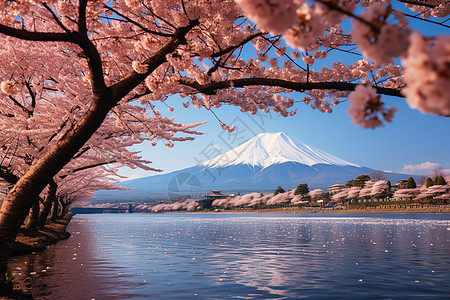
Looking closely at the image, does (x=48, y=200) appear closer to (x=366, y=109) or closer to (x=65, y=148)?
(x=65, y=148)

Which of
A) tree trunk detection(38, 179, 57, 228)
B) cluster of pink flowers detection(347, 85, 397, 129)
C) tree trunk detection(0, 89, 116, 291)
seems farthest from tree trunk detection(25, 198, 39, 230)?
cluster of pink flowers detection(347, 85, 397, 129)

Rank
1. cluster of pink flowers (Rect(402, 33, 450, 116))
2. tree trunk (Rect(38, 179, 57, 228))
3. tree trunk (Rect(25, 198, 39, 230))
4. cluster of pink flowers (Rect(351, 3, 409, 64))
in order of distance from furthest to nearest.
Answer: tree trunk (Rect(25, 198, 39, 230)) → tree trunk (Rect(38, 179, 57, 228)) → cluster of pink flowers (Rect(351, 3, 409, 64)) → cluster of pink flowers (Rect(402, 33, 450, 116))

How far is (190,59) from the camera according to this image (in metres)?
7.61

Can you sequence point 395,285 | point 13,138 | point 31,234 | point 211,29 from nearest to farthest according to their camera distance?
point 211,29, point 395,285, point 13,138, point 31,234

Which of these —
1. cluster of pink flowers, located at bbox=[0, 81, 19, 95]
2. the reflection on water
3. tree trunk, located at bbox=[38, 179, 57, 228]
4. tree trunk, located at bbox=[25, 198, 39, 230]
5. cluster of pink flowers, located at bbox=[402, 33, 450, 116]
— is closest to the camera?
cluster of pink flowers, located at bbox=[402, 33, 450, 116]

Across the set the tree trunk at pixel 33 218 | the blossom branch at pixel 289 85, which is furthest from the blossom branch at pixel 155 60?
the tree trunk at pixel 33 218

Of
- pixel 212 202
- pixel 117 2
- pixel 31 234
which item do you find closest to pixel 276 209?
pixel 212 202

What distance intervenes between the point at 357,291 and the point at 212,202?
161 metres

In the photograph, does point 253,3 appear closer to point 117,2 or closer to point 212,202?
point 117,2

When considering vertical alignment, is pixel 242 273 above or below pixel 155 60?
below

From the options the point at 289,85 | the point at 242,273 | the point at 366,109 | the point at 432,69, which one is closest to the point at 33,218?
the point at 242,273

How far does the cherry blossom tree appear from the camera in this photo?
2.38m

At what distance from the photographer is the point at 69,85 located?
12.8 m

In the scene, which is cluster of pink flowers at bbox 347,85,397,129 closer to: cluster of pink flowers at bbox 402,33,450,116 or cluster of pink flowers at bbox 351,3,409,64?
cluster of pink flowers at bbox 351,3,409,64
